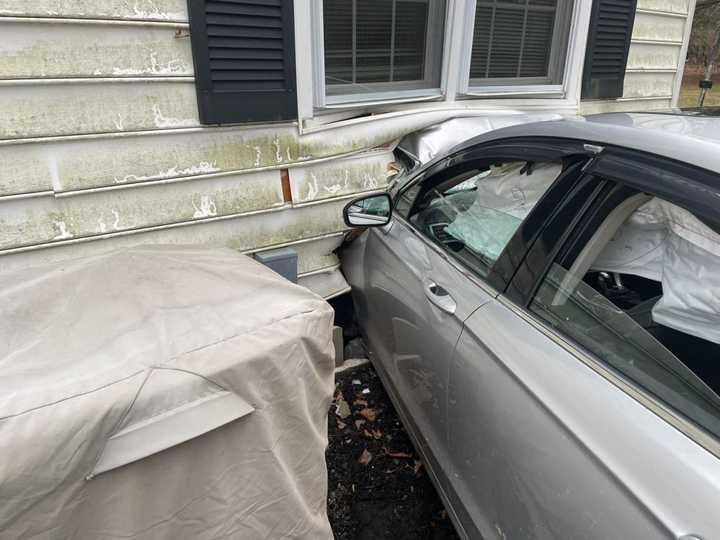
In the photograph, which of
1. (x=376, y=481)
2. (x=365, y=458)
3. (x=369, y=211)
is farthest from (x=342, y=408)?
(x=369, y=211)

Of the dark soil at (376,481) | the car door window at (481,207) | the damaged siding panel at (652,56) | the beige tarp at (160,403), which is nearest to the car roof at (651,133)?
the car door window at (481,207)

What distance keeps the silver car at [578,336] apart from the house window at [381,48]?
138 centimetres

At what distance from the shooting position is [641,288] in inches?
58.0

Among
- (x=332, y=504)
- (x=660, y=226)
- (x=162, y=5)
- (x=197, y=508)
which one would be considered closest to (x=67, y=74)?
(x=162, y=5)

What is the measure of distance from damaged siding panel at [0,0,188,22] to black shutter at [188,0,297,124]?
0.31ft

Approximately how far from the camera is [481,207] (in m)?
2.12

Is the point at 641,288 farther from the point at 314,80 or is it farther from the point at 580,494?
the point at 314,80

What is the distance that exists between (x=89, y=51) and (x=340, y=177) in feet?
4.90

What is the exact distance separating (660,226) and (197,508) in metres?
1.42

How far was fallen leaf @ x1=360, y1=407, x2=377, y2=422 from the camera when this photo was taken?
9.25 feet

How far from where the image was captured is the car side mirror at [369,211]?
255 centimetres

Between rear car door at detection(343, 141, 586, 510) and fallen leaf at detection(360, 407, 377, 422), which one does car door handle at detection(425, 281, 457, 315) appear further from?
fallen leaf at detection(360, 407, 377, 422)

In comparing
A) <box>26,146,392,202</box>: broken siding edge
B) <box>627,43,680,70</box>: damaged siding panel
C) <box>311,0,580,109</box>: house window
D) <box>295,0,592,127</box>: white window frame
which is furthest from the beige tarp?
<box>627,43,680,70</box>: damaged siding panel

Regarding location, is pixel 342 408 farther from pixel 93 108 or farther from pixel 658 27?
pixel 658 27
